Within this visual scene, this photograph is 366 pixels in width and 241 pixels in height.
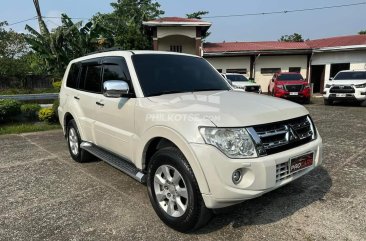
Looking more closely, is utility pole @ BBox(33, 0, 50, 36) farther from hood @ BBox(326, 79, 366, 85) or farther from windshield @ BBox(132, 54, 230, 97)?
windshield @ BBox(132, 54, 230, 97)

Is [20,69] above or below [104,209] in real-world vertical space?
above

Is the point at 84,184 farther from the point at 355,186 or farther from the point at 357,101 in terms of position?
the point at 357,101

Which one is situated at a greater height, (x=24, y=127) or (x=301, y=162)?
(x=301, y=162)

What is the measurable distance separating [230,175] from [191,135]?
50 centimetres

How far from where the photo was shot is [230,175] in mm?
2695

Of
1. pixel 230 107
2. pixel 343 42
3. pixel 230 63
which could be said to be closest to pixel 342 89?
pixel 343 42

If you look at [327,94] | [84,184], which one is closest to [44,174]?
[84,184]

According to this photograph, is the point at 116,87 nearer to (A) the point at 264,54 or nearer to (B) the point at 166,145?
(B) the point at 166,145

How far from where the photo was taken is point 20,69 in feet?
87.3

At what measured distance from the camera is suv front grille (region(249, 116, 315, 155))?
2.82 meters

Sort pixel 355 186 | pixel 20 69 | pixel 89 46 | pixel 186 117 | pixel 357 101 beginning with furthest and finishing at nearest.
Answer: pixel 20 69, pixel 89 46, pixel 357 101, pixel 355 186, pixel 186 117

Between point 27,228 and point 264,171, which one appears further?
point 27,228

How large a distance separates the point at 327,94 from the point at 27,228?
48.5 feet

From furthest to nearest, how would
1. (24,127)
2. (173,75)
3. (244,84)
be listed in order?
(244,84)
(24,127)
(173,75)
